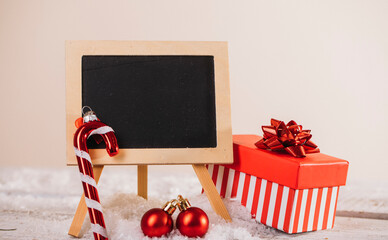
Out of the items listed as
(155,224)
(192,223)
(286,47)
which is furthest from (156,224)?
(286,47)

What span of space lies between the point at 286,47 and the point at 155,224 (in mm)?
1436

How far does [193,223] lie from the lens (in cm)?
122

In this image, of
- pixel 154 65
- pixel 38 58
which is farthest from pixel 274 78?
pixel 38 58

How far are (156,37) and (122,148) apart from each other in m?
1.13

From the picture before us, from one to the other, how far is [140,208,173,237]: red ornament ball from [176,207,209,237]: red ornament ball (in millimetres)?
45

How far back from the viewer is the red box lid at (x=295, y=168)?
125 cm

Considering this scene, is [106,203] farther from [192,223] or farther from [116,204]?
[192,223]

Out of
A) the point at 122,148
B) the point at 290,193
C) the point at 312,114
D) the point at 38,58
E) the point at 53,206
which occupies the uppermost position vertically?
the point at 38,58

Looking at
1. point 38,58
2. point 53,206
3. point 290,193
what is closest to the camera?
point 290,193

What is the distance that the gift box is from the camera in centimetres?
126

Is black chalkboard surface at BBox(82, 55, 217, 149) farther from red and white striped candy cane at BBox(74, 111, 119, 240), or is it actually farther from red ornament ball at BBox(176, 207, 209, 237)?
red ornament ball at BBox(176, 207, 209, 237)

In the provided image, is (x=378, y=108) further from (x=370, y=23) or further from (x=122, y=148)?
(x=122, y=148)

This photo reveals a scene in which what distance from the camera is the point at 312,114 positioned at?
2270mm

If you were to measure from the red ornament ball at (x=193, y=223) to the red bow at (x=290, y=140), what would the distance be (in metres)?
0.36
